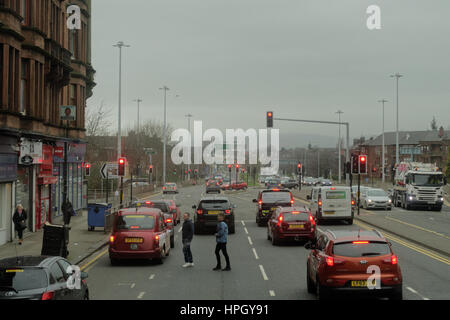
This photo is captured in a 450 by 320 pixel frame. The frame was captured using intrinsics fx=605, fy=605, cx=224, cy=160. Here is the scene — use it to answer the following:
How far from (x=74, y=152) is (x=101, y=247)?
14289mm

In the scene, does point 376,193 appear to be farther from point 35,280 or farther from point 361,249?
point 35,280

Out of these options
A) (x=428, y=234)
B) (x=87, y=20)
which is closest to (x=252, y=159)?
(x=87, y=20)

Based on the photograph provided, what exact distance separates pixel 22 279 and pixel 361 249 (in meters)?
6.41

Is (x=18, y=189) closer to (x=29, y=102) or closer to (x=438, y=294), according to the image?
(x=29, y=102)

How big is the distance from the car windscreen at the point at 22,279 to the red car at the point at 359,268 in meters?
5.41

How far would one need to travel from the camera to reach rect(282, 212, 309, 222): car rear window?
22938 mm

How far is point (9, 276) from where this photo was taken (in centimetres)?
944

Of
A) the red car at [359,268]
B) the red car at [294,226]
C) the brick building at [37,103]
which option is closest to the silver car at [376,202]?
the brick building at [37,103]

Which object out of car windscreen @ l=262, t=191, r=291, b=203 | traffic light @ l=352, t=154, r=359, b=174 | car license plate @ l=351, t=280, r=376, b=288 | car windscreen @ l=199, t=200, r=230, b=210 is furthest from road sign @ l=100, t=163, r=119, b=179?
car license plate @ l=351, t=280, r=376, b=288

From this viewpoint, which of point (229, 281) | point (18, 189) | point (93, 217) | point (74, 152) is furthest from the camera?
point (74, 152)

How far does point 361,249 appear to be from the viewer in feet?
39.4

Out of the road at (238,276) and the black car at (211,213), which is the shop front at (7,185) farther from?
the black car at (211,213)

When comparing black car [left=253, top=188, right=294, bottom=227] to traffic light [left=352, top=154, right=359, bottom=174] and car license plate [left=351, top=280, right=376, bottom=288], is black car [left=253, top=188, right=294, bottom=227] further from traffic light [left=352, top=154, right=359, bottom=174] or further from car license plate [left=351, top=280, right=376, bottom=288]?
car license plate [left=351, top=280, right=376, bottom=288]

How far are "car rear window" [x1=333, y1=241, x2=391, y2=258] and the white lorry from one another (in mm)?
35821
